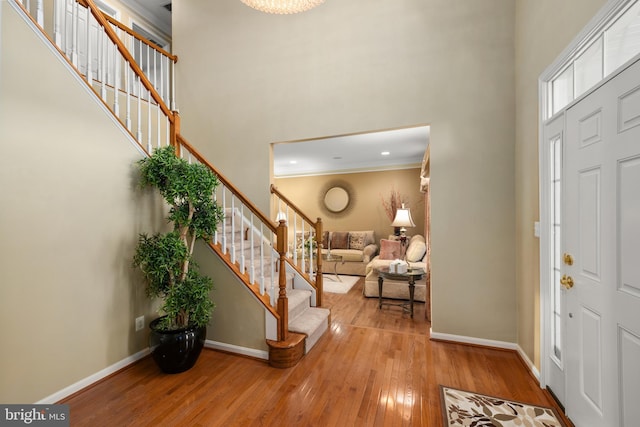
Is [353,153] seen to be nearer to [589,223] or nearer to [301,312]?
[301,312]

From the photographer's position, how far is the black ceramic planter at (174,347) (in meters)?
2.22

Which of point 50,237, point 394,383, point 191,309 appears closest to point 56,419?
point 191,309

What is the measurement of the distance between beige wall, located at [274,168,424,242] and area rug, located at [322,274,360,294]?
1702mm

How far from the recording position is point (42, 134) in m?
1.92

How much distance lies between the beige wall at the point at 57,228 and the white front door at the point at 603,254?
3.40 metres

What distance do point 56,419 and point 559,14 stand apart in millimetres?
4290

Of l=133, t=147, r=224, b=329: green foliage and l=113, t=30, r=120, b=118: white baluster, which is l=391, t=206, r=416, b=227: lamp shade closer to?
l=133, t=147, r=224, b=329: green foliage

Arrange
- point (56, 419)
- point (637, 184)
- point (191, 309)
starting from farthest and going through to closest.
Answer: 1. point (191, 309)
2. point (56, 419)
3. point (637, 184)

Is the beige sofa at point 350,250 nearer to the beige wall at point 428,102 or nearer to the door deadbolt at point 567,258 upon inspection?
the beige wall at point 428,102

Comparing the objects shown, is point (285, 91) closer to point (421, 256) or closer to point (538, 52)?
point (538, 52)

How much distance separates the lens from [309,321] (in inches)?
114

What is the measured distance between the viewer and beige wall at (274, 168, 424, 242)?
6.84 meters

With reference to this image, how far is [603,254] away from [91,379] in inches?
141

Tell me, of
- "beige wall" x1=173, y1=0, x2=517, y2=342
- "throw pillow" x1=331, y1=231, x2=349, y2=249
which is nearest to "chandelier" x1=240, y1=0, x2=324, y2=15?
"beige wall" x1=173, y1=0, x2=517, y2=342
